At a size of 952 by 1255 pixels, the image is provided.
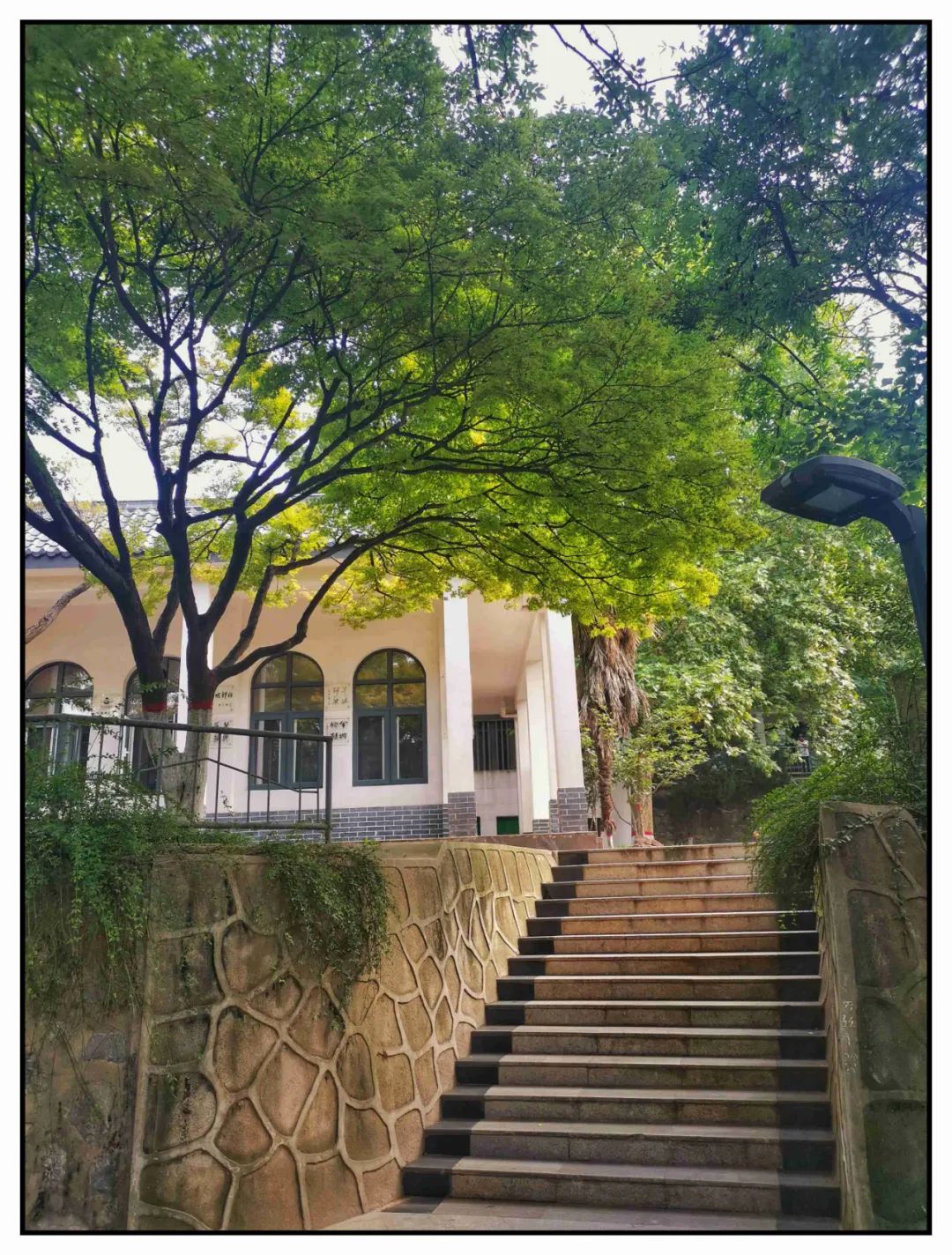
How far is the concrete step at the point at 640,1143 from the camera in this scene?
5543mm

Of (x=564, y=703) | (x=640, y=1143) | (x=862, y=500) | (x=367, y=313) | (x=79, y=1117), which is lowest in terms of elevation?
(x=640, y=1143)

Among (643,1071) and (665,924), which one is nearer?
(643,1071)

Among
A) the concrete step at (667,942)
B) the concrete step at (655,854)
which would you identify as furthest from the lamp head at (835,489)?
the concrete step at (655,854)

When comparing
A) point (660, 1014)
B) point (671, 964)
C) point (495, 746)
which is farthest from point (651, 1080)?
point (495, 746)

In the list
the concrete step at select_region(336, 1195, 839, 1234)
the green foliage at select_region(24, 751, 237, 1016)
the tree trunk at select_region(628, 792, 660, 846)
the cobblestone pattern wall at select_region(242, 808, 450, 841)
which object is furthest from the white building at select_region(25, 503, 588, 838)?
the green foliage at select_region(24, 751, 237, 1016)

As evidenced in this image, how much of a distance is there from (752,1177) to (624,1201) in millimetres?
761

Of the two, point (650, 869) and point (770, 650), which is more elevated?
point (770, 650)

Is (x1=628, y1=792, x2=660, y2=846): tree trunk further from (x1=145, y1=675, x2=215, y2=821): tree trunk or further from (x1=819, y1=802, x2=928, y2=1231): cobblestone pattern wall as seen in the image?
(x1=819, y1=802, x2=928, y2=1231): cobblestone pattern wall

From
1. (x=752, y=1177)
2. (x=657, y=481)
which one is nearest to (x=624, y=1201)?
(x=752, y=1177)

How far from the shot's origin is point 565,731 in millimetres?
12266

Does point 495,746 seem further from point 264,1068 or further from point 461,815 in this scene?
point 264,1068

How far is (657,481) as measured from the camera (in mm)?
7328

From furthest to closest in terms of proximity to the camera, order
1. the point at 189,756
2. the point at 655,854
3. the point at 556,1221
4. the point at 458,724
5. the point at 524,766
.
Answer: the point at 524,766 < the point at 458,724 < the point at 655,854 < the point at 189,756 < the point at 556,1221

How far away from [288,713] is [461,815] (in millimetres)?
3780
